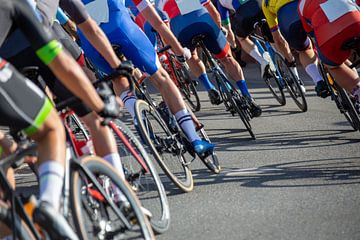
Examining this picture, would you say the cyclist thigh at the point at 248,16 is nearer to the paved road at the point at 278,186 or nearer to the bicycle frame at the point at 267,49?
the bicycle frame at the point at 267,49

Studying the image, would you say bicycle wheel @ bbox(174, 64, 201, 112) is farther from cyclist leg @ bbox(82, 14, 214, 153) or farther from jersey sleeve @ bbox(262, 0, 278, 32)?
cyclist leg @ bbox(82, 14, 214, 153)

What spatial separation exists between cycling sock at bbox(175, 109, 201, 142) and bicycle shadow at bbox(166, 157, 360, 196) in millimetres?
436

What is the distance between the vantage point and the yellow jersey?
29.5 ft

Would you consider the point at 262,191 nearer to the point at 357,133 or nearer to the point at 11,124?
the point at 357,133

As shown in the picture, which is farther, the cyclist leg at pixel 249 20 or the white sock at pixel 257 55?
the white sock at pixel 257 55

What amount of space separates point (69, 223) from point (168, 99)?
3048 mm

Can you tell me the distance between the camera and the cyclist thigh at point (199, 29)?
8914 mm

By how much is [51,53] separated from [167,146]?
114 inches

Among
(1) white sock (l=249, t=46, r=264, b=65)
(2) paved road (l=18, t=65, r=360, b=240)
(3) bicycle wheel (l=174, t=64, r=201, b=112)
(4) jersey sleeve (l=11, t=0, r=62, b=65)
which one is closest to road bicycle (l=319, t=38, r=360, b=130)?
(2) paved road (l=18, t=65, r=360, b=240)

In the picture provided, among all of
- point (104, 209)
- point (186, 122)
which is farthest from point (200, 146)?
point (104, 209)

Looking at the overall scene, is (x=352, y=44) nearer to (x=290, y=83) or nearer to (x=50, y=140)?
(x=290, y=83)

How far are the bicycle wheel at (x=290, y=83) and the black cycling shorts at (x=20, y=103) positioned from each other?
6.92 m

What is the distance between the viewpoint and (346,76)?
298 inches

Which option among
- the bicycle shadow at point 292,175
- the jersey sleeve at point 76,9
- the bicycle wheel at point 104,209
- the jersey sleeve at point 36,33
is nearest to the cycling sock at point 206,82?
the bicycle shadow at point 292,175
